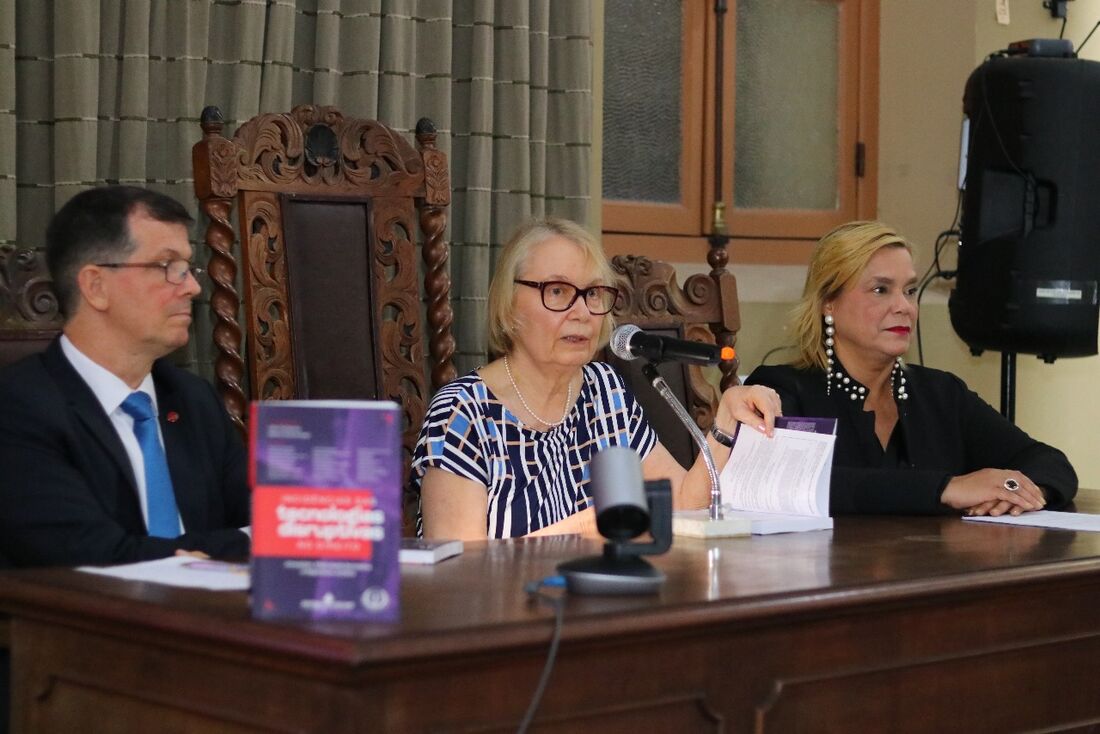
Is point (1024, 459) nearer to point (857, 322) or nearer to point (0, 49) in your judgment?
point (857, 322)

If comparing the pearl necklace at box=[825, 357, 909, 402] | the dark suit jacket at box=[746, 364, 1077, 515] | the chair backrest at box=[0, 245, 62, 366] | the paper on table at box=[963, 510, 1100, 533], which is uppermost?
the chair backrest at box=[0, 245, 62, 366]

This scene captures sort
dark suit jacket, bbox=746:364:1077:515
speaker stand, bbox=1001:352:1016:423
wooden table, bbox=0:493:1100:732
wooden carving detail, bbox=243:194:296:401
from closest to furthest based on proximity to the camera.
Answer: wooden table, bbox=0:493:1100:732
dark suit jacket, bbox=746:364:1077:515
wooden carving detail, bbox=243:194:296:401
speaker stand, bbox=1001:352:1016:423

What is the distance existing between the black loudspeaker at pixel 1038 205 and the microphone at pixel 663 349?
6.11ft

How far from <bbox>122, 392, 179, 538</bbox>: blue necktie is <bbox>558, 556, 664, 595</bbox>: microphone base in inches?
30.8

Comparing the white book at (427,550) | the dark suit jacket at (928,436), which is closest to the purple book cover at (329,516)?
the white book at (427,550)

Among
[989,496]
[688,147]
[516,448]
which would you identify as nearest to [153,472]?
[516,448]

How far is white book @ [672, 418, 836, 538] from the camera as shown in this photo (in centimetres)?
237

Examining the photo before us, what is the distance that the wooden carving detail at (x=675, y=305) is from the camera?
3.29 m

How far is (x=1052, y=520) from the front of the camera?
2.55m

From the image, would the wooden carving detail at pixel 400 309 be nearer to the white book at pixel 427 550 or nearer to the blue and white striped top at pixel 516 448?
the blue and white striped top at pixel 516 448

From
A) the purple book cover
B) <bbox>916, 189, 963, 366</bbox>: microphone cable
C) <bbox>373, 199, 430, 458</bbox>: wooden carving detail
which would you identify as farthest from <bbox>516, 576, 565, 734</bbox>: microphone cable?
<bbox>916, 189, 963, 366</bbox>: microphone cable

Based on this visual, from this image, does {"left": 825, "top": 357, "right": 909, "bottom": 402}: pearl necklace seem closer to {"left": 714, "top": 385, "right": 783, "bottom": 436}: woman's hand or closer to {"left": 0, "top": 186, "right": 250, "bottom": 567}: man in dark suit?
{"left": 714, "top": 385, "right": 783, "bottom": 436}: woman's hand

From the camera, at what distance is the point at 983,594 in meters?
1.97

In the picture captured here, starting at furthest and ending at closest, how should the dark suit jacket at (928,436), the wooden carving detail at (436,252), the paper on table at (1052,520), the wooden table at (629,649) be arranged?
1. the wooden carving detail at (436,252)
2. the dark suit jacket at (928,436)
3. the paper on table at (1052,520)
4. the wooden table at (629,649)
